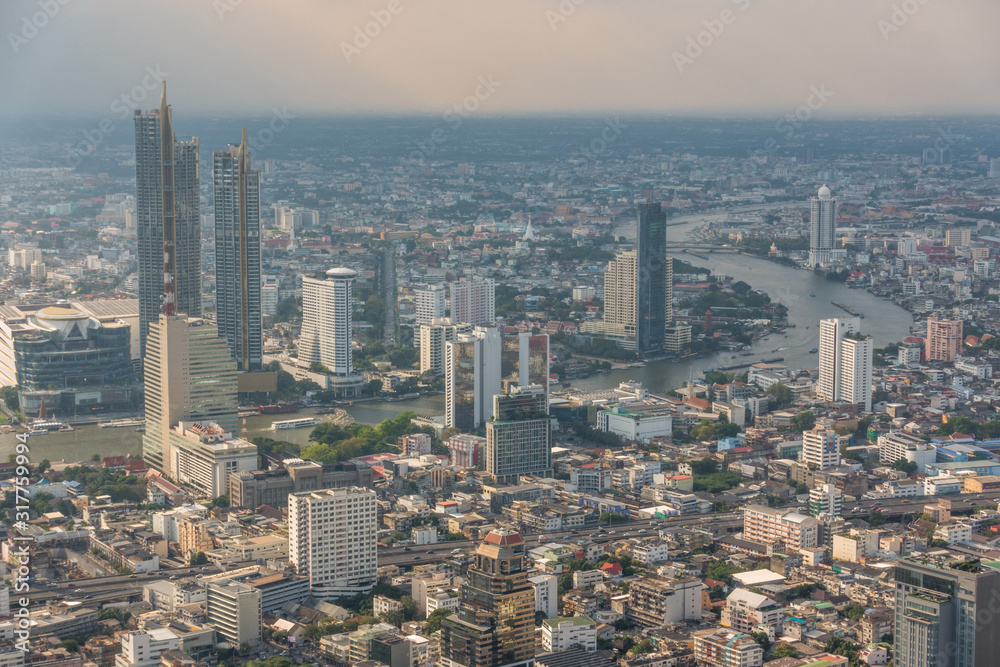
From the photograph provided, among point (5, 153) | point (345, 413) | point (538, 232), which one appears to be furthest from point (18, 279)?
point (538, 232)

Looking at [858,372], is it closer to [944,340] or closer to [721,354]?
[944,340]

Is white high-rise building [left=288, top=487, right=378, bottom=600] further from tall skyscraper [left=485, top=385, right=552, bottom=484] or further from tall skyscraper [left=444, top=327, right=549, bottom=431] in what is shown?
tall skyscraper [left=444, top=327, right=549, bottom=431]

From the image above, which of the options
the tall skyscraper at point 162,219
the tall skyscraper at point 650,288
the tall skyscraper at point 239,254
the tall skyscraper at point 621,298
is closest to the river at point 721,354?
the tall skyscraper at point 650,288

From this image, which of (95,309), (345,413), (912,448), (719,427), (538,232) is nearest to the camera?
(912,448)

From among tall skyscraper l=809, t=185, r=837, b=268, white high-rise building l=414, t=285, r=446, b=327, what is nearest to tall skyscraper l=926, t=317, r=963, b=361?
white high-rise building l=414, t=285, r=446, b=327

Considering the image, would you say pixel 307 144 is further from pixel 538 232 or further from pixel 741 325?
pixel 741 325

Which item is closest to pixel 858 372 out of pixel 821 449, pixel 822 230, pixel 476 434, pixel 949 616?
pixel 821 449
